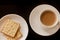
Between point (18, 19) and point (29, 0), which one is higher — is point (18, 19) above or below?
below

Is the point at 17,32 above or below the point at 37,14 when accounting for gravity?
below

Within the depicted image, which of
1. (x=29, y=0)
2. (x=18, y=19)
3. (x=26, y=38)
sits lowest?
(x=26, y=38)

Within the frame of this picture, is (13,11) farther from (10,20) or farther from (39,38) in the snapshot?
(39,38)

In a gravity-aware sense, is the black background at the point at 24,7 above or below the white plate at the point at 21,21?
above

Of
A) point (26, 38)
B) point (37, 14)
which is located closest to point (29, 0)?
point (37, 14)

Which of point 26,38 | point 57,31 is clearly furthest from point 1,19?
point 57,31

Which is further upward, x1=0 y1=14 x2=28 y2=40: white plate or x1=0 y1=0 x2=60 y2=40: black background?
x1=0 y1=0 x2=60 y2=40: black background

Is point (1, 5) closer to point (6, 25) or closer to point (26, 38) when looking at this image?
point (6, 25)
